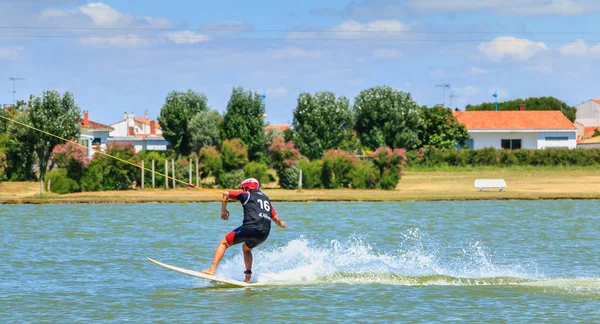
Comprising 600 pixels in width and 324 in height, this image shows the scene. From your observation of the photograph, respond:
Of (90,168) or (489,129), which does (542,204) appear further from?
(489,129)

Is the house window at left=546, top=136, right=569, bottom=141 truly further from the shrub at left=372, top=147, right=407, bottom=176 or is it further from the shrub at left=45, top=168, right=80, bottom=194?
the shrub at left=45, top=168, right=80, bottom=194

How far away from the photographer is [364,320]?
16859 mm

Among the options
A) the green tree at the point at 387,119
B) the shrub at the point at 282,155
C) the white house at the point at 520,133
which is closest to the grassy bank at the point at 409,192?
the shrub at the point at 282,155

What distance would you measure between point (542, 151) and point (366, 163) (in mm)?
22388

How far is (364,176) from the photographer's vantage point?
187 ft

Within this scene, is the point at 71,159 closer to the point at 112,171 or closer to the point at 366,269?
the point at 112,171

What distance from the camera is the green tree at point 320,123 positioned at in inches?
3105

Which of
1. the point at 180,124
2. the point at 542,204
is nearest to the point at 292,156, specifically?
the point at 542,204

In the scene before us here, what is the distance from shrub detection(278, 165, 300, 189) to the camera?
56.7 metres

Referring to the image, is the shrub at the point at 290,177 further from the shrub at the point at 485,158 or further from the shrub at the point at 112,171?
the shrub at the point at 485,158

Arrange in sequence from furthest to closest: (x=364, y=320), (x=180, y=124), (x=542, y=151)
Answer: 1. (x=180, y=124)
2. (x=542, y=151)
3. (x=364, y=320)

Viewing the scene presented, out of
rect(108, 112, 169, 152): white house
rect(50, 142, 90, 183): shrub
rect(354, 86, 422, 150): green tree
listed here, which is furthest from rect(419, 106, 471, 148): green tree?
rect(50, 142, 90, 183): shrub

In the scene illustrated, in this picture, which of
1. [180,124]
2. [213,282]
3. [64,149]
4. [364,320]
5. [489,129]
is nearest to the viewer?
[364,320]

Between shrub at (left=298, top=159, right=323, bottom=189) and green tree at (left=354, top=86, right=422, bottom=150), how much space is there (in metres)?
26.8
